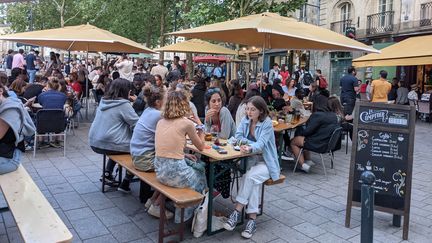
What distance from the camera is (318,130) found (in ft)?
20.9

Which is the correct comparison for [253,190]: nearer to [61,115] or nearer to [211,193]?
[211,193]

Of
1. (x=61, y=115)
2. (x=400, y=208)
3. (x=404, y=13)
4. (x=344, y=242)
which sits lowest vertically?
(x=344, y=242)

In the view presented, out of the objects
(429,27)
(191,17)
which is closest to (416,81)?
(429,27)

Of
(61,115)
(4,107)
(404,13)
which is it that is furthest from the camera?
(404,13)

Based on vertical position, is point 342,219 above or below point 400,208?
below

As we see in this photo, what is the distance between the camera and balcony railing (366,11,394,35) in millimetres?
21334

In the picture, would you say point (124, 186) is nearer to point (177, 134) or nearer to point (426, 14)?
point (177, 134)

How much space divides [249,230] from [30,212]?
207 centimetres

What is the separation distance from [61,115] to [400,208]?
18.1ft

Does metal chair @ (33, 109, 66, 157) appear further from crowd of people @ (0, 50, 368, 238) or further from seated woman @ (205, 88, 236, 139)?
seated woman @ (205, 88, 236, 139)

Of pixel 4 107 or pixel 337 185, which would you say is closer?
pixel 4 107

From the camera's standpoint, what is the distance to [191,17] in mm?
13133

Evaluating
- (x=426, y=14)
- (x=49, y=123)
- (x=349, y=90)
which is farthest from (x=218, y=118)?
(x=426, y=14)

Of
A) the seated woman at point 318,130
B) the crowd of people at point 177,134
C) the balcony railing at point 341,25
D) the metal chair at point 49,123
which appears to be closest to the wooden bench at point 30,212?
the crowd of people at point 177,134
